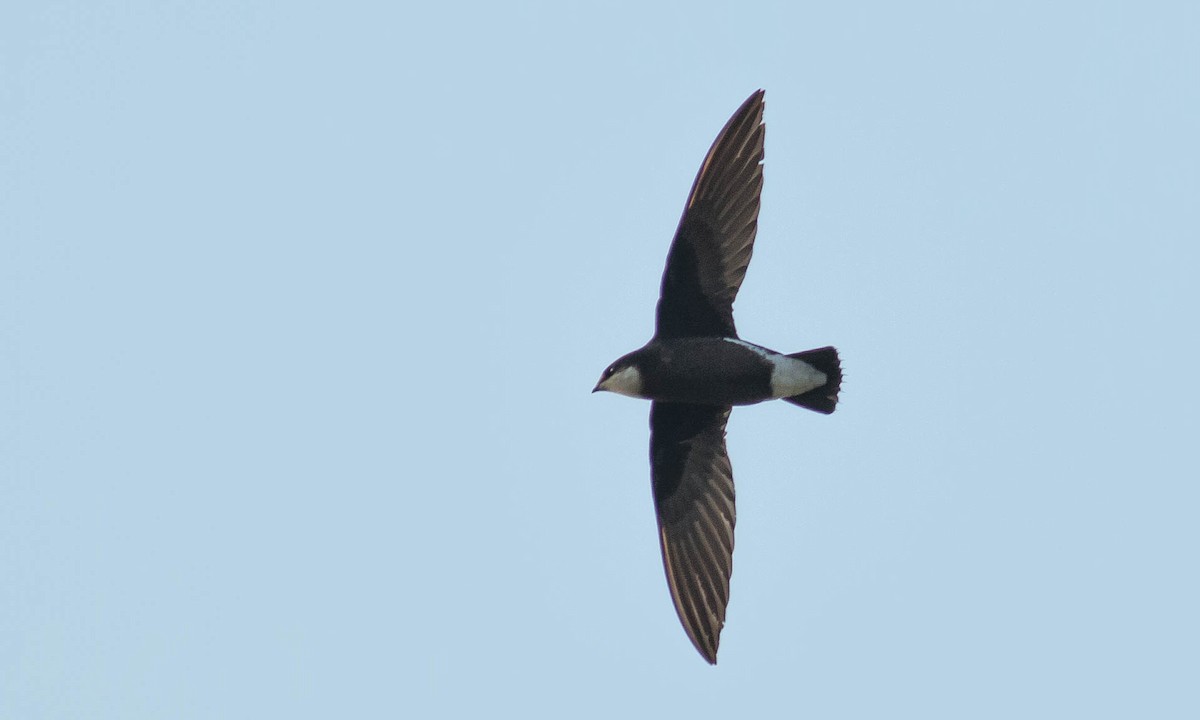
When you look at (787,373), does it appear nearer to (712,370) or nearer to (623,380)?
(712,370)

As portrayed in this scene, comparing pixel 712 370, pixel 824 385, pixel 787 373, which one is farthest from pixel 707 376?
pixel 824 385

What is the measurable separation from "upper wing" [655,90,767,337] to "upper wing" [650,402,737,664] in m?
0.58

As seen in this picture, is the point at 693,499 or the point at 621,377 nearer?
the point at 621,377

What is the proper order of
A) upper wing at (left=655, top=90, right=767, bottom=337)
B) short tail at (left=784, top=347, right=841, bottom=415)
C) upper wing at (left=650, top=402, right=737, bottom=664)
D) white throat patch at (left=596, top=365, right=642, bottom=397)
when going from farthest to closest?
upper wing at (left=650, top=402, right=737, bottom=664)
upper wing at (left=655, top=90, right=767, bottom=337)
short tail at (left=784, top=347, right=841, bottom=415)
white throat patch at (left=596, top=365, right=642, bottom=397)

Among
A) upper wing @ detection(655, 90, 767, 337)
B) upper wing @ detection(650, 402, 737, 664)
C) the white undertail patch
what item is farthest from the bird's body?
upper wing @ detection(650, 402, 737, 664)

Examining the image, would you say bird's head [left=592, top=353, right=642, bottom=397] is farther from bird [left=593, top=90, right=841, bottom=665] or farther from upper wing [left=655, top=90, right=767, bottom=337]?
upper wing [left=655, top=90, right=767, bottom=337]

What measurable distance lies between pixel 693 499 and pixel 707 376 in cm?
90

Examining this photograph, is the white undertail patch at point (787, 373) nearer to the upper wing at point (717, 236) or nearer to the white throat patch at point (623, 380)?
the upper wing at point (717, 236)

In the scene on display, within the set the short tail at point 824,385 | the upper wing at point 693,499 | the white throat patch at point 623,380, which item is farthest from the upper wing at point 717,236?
the upper wing at point 693,499

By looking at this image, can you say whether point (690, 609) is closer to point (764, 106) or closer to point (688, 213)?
point (688, 213)

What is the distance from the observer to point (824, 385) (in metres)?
9.80

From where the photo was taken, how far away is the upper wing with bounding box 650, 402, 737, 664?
33.1ft

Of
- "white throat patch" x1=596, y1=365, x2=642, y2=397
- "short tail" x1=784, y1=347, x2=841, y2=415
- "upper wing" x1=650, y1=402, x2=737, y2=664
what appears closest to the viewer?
"white throat patch" x1=596, y1=365, x2=642, y2=397

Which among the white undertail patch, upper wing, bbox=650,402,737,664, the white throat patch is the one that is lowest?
upper wing, bbox=650,402,737,664
